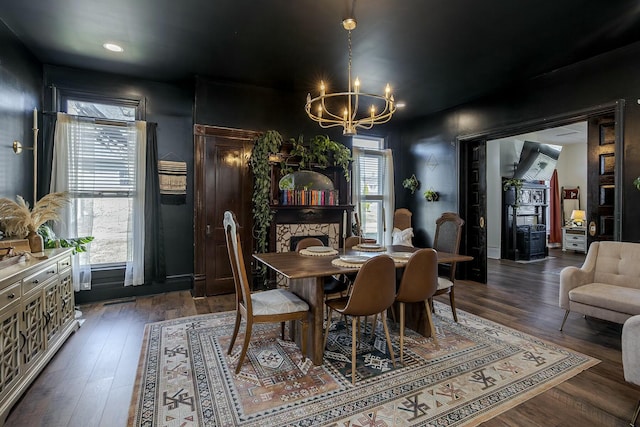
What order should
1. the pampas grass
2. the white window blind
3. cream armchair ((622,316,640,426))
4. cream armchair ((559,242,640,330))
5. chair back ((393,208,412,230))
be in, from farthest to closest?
chair back ((393,208,412,230)), the white window blind, cream armchair ((559,242,640,330)), the pampas grass, cream armchair ((622,316,640,426))

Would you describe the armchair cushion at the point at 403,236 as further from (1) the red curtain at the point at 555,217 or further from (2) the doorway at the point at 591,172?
(1) the red curtain at the point at 555,217

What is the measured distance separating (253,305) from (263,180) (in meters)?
2.36

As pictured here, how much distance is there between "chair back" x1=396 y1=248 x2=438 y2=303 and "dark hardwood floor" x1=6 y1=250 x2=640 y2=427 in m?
0.94

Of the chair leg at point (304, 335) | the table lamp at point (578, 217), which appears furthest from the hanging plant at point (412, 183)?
the table lamp at point (578, 217)

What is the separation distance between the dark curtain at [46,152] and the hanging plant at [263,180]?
7.83 ft

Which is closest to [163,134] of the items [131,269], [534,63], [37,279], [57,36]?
[57,36]

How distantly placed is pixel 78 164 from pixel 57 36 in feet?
4.76

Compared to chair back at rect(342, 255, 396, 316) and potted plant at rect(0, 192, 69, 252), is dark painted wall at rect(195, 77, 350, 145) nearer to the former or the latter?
potted plant at rect(0, 192, 69, 252)

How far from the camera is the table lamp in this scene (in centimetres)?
817

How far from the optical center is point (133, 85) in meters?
4.32

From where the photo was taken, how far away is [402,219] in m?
6.05

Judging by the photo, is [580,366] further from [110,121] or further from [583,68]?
[110,121]

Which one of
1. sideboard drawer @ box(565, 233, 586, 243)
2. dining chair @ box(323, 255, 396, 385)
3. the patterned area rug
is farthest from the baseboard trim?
sideboard drawer @ box(565, 233, 586, 243)

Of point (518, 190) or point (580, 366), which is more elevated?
point (518, 190)
